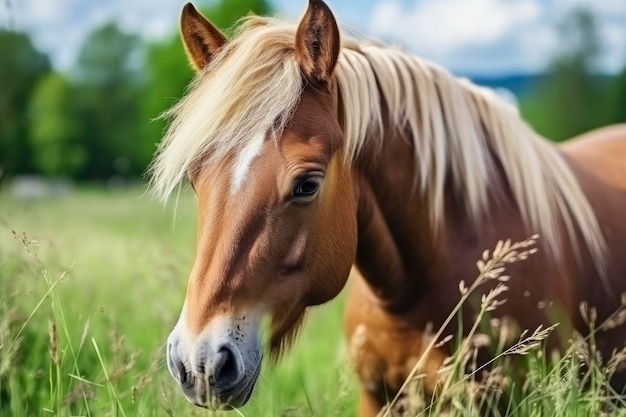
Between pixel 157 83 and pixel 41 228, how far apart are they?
3234cm

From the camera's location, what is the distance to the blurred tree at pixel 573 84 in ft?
99.6

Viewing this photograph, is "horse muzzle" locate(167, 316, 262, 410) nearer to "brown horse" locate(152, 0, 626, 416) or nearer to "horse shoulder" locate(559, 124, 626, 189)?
"brown horse" locate(152, 0, 626, 416)

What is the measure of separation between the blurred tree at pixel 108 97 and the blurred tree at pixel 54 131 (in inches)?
28.1

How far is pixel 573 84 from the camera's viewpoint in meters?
31.2

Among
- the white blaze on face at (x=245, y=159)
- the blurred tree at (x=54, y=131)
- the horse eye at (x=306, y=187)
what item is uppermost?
the white blaze on face at (x=245, y=159)

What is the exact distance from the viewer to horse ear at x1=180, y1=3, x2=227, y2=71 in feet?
8.55

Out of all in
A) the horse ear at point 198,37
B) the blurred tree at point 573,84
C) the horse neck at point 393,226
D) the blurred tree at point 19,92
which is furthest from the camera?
the blurred tree at point 573,84

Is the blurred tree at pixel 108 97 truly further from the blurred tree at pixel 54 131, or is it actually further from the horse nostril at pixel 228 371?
the horse nostril at pixel 228 371

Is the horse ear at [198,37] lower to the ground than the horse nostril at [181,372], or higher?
higher

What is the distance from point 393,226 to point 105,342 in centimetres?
210

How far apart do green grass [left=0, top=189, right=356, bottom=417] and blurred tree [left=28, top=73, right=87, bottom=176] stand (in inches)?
898

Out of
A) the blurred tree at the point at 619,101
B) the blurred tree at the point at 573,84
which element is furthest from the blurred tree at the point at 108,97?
the blurred tree at the point at 619,101

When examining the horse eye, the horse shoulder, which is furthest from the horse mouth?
the horse shoulder

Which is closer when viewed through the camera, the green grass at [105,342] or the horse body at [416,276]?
the green grass at [105,342]
